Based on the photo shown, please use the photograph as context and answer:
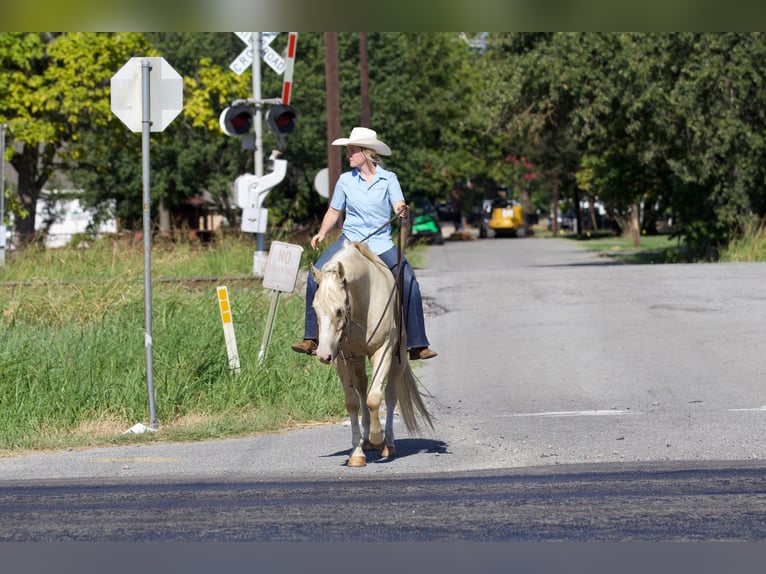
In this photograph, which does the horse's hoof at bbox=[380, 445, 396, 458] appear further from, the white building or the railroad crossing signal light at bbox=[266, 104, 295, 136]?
the white building

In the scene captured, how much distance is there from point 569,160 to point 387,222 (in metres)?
63.3

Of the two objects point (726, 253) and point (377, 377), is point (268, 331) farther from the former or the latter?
point (726, 253)

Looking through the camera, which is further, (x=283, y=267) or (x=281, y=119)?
(x=281, y=119)

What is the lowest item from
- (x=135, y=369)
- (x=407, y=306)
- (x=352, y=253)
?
(x=135, y=369)

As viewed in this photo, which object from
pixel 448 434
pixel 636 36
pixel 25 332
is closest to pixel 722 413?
pixel 448 434

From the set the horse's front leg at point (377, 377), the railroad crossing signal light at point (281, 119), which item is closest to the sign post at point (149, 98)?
the horse's front leg at point (377, 377)

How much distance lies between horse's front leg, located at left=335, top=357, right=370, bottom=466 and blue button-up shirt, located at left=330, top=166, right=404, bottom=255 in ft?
3.07

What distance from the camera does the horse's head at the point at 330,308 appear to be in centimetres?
902

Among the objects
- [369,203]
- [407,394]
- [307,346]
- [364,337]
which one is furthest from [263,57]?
[364,337]

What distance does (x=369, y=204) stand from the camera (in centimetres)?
1019

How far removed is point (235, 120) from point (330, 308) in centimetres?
1172

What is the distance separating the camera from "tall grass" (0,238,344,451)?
43.6ft

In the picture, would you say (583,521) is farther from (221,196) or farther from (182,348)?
(221,196)

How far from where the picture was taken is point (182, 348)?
14930 mm
